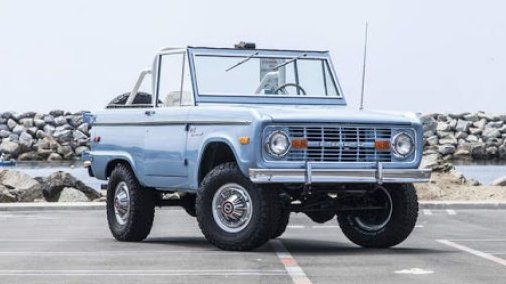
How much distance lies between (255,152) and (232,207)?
728mm

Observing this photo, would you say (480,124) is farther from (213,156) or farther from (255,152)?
(255,152)

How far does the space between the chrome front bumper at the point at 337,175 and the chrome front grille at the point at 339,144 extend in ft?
0.74

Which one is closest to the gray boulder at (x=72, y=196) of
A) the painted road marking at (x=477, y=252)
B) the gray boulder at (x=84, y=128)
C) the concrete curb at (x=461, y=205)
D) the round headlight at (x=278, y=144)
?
the concrete curb at (x=461, y=205)

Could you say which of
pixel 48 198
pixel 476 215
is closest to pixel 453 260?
pixel 476 215

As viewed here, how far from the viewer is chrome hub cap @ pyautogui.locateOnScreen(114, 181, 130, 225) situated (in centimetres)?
1930

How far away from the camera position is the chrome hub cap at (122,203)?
63.3 ft

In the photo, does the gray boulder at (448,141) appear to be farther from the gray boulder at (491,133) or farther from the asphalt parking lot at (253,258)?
the asphalt parking lot at (253,258)

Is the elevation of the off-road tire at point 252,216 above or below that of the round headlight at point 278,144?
below

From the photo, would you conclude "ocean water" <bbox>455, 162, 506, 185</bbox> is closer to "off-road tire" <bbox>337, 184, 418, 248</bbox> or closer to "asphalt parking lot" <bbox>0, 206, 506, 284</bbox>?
"asphalt parking lot" <bbox>0, 206, 506, 284</bbox>

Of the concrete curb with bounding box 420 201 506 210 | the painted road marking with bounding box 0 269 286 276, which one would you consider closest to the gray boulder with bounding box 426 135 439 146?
the concrete curb with bounding box 420 201 506 210

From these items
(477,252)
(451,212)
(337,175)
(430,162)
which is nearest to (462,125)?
(430,162)

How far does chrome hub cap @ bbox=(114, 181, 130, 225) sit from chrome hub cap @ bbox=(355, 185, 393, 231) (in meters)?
3.05

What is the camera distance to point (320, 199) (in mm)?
17625

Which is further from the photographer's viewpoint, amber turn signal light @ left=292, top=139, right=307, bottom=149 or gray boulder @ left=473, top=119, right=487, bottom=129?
gray boulder @ left=473, top=119, right=487, bottom=129
